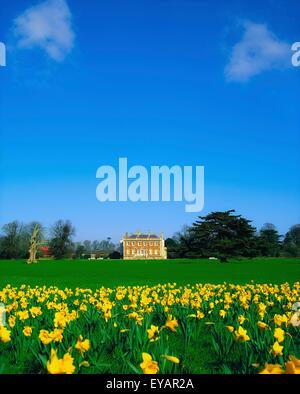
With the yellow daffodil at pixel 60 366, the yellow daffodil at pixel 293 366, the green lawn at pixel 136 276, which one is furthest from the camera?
the green lawn at pixel 136 276

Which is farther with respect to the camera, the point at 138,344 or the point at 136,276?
the point at 136,276

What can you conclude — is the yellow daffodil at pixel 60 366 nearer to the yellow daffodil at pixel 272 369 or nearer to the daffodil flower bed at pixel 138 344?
the daffodil flower bed at pixel 138 344

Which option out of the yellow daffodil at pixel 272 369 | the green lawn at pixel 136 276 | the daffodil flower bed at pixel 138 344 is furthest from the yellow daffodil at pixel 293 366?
the green lawn at pixel 136 276

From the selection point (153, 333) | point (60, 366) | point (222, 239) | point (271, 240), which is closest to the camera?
point (60, 366)

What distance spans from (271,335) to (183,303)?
2.66m

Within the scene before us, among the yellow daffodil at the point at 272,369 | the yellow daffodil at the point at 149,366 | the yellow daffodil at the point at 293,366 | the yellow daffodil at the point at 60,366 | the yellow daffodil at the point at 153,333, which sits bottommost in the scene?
the yellow daffodil at the point at 153,333

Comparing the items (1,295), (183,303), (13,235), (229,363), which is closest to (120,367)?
(229,363)

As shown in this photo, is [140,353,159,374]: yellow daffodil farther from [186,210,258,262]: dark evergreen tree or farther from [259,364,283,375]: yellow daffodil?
[186,210,258,262]: dark evergreen tree

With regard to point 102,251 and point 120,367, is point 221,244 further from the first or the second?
point 102,251

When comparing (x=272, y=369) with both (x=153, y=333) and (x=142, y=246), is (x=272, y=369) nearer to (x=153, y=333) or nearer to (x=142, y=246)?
(x=153, y=333)

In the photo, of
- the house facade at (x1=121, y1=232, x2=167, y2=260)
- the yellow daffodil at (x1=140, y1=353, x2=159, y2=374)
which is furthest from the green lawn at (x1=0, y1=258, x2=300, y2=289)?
the house facade at (x1=121, y1=232, x2=167, y2=260)

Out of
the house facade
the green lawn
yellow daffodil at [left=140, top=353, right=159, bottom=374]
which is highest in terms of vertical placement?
the house facade

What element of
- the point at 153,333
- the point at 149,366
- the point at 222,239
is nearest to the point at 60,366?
the point at 149,366

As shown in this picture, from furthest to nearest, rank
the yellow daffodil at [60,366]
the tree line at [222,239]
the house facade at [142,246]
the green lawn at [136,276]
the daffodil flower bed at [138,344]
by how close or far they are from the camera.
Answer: the house facade at [142,246]
the tree line at [222,239]
the green lawn at [136,276]
the daffodil flower bed at [138,344]
the yellow daffodil at [60,366]
